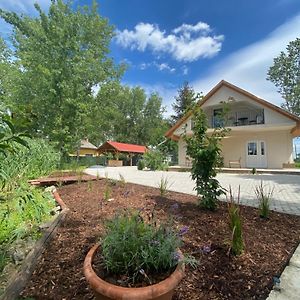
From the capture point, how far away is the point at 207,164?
4496 mm

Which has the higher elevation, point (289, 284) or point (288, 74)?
point (288, 74)

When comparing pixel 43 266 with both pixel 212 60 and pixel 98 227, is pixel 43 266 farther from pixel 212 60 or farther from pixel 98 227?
pixel 212 60

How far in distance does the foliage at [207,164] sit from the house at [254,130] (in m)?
12.1

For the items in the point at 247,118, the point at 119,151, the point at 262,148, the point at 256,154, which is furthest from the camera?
the point at 119,151

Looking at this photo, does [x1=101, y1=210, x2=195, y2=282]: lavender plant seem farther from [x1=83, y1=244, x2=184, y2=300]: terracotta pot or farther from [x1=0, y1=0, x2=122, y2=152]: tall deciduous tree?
[x1=0, y1=0, x2=122, y2=152]: tall deciduous tree

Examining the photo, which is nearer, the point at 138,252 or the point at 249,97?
the point at 138,252

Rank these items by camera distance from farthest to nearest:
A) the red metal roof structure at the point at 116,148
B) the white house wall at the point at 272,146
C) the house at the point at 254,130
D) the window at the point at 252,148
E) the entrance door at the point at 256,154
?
the red metal roof structure at the point at 116,148, the window at the point at 252,148, the entrance door at the point at 256,154, the white house wall at the point at 272,146, the house at the point at 254,130

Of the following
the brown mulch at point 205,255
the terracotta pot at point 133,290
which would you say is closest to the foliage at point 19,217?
the brown mulch at point 205,255

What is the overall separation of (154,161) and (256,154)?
869 centimetres

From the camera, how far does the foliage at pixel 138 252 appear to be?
6.53 feet

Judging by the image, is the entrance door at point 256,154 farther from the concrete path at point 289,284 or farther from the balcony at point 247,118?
the concrete path at point 289,284

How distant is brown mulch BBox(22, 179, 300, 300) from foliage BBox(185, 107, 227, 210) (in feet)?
1.10

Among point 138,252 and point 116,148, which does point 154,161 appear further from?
point 138,252

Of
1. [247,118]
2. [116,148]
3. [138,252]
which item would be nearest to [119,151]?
[116,148]
